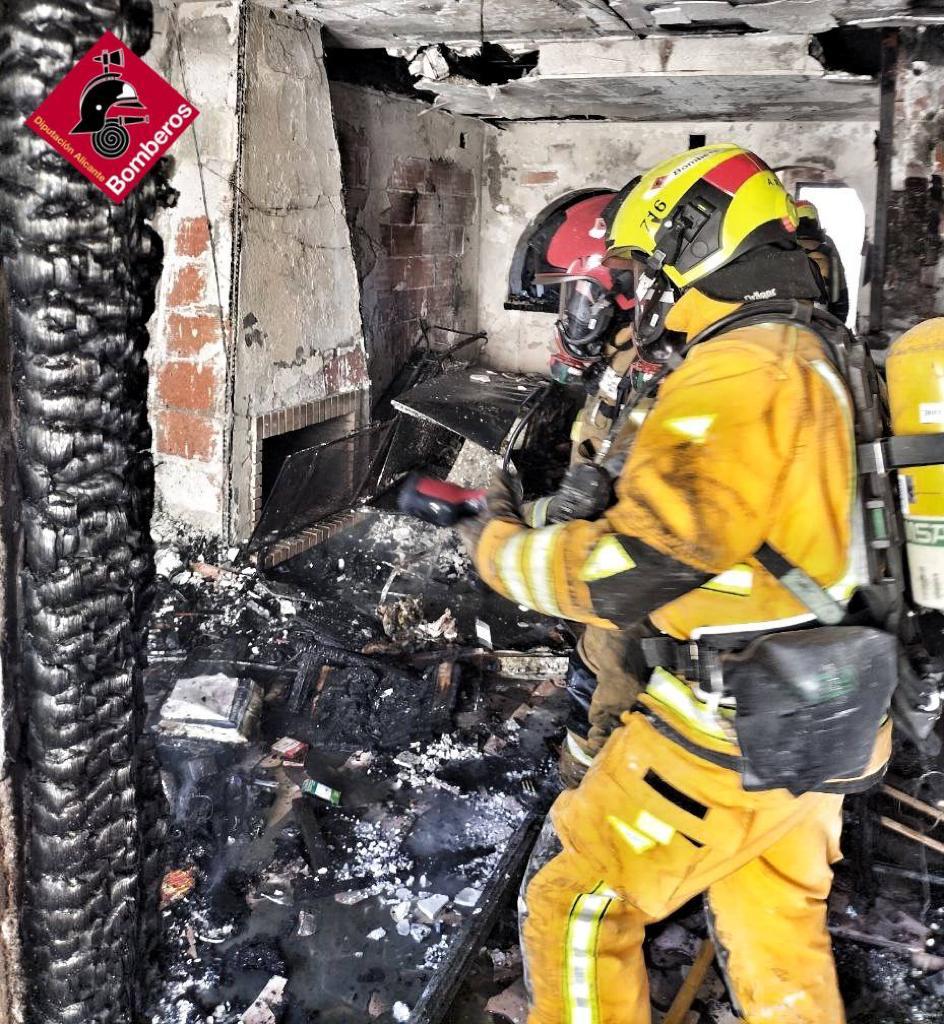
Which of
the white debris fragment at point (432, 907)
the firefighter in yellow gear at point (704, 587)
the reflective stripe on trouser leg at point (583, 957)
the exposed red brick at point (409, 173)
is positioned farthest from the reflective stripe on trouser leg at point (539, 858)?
the exposed red brick at point (409, 173)

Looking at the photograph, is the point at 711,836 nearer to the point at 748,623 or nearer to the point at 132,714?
the point at 748,623

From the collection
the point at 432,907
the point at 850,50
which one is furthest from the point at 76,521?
the point at 850,50

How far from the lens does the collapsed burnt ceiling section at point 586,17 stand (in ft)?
12.2

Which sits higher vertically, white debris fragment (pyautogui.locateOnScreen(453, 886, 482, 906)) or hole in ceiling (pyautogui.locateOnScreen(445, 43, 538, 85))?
hole in ceiling (pyautogui.locateOnScreen(445, 43, 538, 85))

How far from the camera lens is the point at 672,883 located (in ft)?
6.08

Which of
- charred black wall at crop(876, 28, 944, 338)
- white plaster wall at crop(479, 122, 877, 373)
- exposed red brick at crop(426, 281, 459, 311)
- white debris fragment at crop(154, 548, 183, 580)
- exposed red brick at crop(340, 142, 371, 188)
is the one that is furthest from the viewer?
exposed red brick at crop(426, 281, 459, 311)

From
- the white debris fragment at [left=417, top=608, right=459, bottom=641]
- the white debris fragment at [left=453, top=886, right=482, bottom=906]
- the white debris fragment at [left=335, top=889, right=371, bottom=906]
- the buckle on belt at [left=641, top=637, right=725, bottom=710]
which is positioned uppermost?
the buckle on belt at [left=641, top=637, right=725, bottom=710]

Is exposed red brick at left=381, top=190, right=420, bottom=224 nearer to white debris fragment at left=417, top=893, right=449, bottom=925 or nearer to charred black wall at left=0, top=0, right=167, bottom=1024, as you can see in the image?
white debris fragment at left=417, top=893, right=449, bottom=925

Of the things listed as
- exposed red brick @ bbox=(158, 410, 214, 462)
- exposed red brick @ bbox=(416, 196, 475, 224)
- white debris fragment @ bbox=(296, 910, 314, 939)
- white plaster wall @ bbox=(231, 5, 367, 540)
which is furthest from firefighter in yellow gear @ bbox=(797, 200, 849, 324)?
exposed red brick @ bbox=(416, 196, 475, 224)

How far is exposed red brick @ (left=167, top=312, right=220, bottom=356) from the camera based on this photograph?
4.32m

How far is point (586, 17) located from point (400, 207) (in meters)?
2.45

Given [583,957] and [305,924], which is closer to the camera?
[583,957]

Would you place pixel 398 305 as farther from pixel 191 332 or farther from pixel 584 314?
pixel 584 314

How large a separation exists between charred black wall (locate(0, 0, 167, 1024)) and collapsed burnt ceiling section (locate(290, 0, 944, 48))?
3.19 metres
